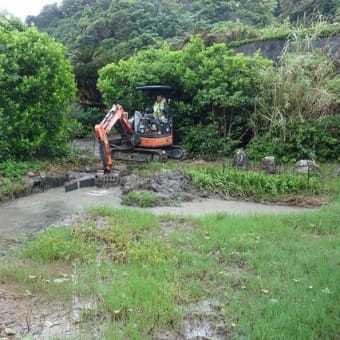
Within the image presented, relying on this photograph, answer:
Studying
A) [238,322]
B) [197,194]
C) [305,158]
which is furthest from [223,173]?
[238,322]

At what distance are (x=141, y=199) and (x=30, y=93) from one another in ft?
14.6

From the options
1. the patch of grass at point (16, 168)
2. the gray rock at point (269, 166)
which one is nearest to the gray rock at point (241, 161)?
the gray rock at point (269, 166)

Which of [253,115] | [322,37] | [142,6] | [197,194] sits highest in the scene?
[142,6]

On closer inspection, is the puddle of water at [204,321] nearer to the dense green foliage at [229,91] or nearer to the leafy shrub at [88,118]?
the dense green foliage at [229,91]

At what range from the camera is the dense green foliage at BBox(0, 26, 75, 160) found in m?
10.9

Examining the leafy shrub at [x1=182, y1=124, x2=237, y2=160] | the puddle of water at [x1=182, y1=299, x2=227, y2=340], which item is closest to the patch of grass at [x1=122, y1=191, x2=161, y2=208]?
the puddle of water at [x1=182, y1=299, x2=227, y2=340]

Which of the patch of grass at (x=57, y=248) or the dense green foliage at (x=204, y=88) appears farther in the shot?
the dense green foliage at (x=204, y=88)

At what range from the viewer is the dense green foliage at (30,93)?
10.9 m

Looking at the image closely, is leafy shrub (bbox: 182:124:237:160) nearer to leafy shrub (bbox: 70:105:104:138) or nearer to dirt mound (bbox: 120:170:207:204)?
dirt mound (bbox: 120:170:207:204)

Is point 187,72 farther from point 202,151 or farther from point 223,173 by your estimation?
point 223,173

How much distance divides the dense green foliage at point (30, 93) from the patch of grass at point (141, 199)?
3.41 metres

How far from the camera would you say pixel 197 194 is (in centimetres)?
946

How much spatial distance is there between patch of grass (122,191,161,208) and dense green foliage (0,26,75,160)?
11.2ft

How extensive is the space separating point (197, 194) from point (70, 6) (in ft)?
102
